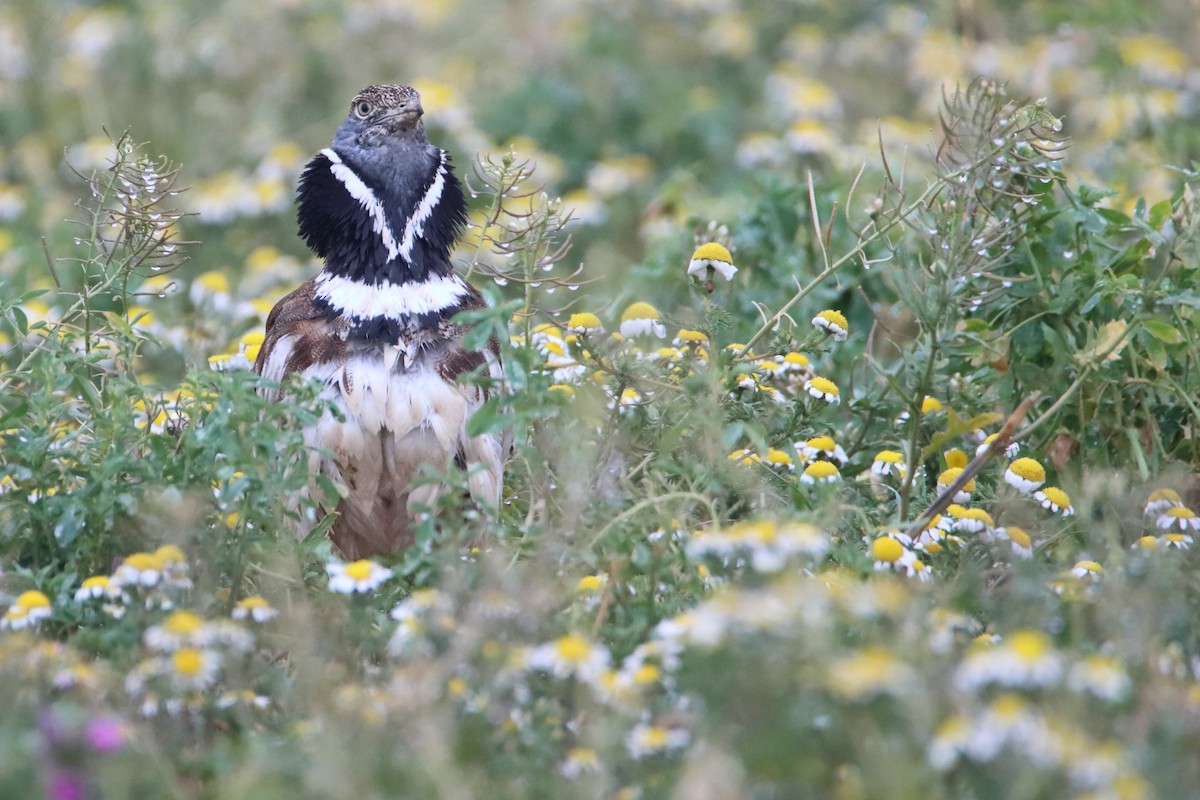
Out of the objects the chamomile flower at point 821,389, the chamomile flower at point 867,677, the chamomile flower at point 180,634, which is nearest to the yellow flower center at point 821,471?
the chamomile flower at point 821,389

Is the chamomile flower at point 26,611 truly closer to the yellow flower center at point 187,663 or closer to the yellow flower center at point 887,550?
the yellow flower center at point 187,663

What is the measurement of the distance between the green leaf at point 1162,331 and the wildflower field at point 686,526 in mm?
32

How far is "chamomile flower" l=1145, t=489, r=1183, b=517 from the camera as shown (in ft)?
13.1

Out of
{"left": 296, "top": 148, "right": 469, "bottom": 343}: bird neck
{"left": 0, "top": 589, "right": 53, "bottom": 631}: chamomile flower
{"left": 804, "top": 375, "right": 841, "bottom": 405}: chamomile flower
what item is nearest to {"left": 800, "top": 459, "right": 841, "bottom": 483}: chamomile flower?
{"left": 804, "top": 375, "right": 841, "bottom": 405}: chamomile flower

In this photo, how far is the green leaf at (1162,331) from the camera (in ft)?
14.3

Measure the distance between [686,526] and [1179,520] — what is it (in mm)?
1152

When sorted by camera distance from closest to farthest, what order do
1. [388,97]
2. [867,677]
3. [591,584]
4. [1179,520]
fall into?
[867,677] < [591,584] < [1179,520] < [388,97]

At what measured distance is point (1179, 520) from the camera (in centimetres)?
395

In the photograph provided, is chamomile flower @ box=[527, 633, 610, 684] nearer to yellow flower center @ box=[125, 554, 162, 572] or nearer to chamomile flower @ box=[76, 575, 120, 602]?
yellow flower center @ box=[125, 554, 162, 572]

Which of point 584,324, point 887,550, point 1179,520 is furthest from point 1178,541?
point 584,324

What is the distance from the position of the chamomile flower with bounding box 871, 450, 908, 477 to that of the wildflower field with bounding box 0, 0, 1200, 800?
0.06 ft

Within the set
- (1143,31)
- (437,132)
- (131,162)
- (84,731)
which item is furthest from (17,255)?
(1143,31)

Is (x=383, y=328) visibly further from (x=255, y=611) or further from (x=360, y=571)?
(x=255, y=611)

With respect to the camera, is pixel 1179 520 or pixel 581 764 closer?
pixel 581 764
